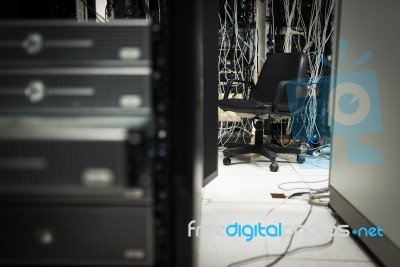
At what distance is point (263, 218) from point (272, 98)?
156cm

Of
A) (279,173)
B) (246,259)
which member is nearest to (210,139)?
(246,259)

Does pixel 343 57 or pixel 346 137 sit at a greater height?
pixel 343 57

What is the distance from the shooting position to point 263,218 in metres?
1.39

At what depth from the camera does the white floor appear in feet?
3.48

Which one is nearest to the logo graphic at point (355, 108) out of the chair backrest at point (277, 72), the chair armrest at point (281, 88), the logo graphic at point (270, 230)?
the logo graphic at point (270, 230)

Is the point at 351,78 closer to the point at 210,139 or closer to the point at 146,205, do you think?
the point at 210,139

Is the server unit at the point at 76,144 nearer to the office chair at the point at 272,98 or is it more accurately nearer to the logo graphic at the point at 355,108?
the logo graphic at the point at 355,108

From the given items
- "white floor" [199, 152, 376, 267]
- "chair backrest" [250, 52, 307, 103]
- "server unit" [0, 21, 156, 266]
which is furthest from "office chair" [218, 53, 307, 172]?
"server unit" [0, 21, 156, 266]

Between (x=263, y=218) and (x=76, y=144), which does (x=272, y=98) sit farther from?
(x=76, y=144)

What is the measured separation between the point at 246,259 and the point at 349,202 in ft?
1.74

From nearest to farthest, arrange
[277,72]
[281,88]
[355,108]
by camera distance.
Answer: [355,108], [281,88], [277,72]

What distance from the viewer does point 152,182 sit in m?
0.51

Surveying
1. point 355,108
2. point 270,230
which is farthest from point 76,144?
point 355,108

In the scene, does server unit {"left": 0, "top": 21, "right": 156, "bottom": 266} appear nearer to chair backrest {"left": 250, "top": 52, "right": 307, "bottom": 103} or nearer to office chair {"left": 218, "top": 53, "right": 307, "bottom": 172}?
office chair {"left": 218, "top": 53, "right": 307, "bottom": 172}
